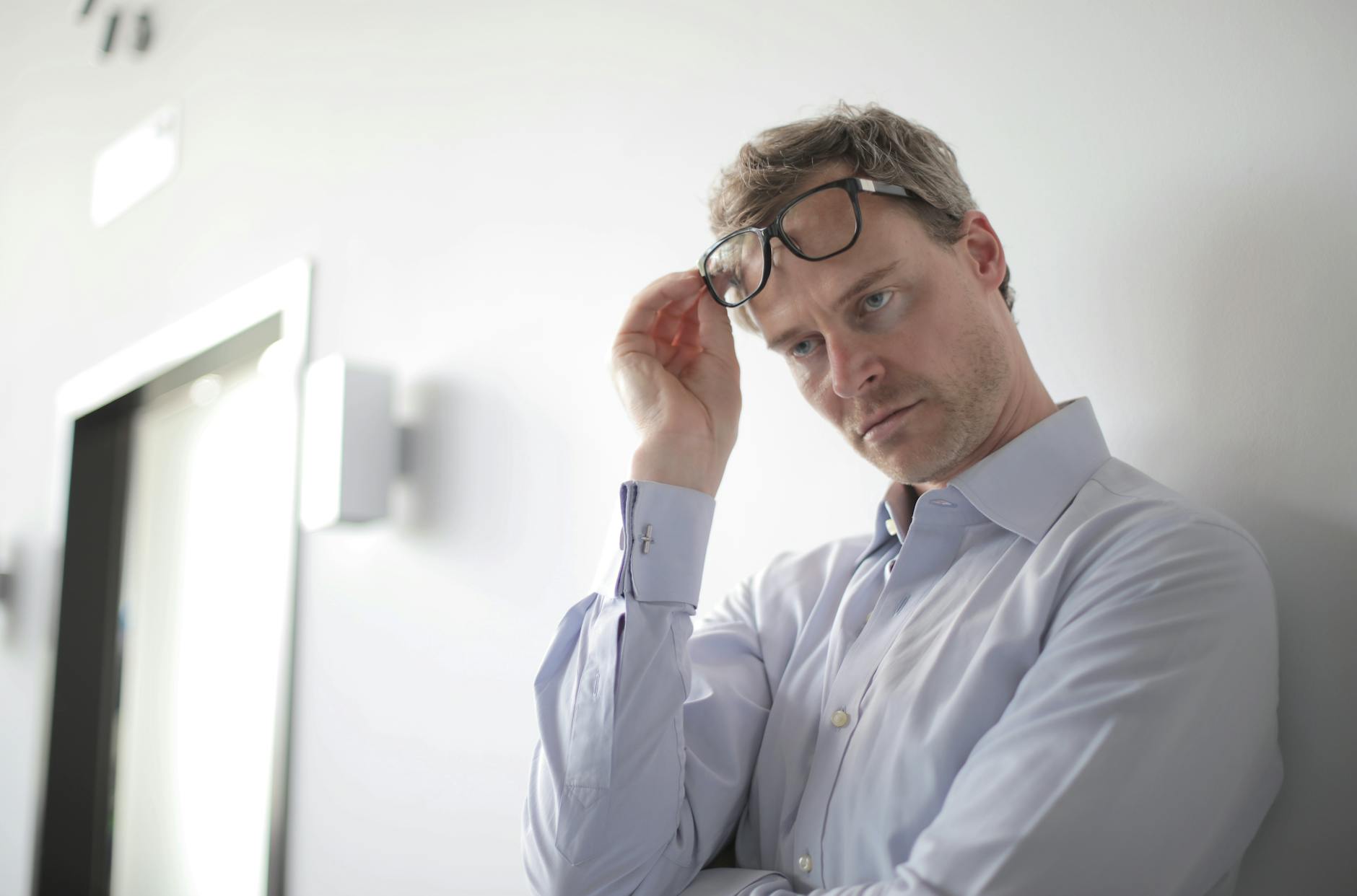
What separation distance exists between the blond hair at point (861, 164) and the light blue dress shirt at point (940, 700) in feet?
0.84

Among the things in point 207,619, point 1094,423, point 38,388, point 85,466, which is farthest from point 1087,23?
point 38,388

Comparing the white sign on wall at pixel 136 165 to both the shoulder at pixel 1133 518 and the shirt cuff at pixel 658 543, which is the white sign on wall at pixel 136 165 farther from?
the shoulder at pixel 1133 518

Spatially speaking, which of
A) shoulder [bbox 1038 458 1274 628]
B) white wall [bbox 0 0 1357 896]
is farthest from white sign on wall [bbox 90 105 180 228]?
shoulder [bbox 1038 458 1274 628]

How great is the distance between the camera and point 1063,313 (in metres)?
1.19

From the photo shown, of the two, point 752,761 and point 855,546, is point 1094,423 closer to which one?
point 855,546

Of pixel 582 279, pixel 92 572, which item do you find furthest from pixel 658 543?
pixel 92 572

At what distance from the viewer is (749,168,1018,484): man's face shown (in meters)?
1.06

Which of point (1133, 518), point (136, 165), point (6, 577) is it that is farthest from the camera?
point (6, 577)

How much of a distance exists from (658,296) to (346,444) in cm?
97

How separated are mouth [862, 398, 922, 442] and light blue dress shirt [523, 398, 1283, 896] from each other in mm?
86

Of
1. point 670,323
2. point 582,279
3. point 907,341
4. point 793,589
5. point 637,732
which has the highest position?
point 582,279

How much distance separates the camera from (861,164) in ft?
3.72

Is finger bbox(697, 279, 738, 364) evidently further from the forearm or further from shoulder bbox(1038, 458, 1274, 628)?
shoulder bbox(1038, 458, 1274, 628)

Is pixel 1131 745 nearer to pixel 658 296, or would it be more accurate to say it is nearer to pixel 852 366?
pixel 852 366
